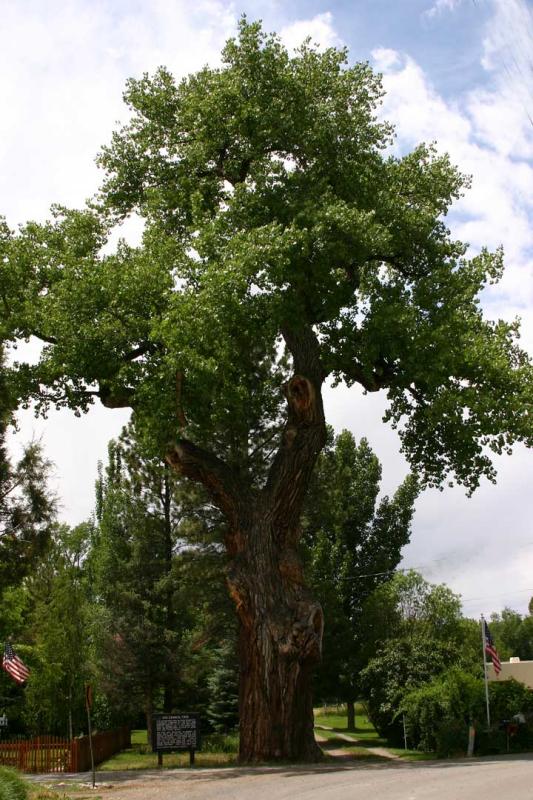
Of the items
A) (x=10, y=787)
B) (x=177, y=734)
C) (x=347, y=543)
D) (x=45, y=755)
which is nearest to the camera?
(x=10, y=787)

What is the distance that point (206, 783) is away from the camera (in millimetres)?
15430

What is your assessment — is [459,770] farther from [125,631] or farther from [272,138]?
[125,631]

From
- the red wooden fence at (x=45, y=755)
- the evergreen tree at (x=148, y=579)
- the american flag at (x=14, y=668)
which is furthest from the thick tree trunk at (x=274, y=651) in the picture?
the evergreen tree at (x=148, y=579)

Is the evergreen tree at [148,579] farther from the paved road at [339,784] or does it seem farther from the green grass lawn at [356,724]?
the paved road at [339,784]

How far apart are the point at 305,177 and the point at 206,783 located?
1370cm

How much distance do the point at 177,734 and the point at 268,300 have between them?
11447 mm

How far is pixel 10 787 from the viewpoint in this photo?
37.6 ft

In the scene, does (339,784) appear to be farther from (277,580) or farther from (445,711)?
(445,711)

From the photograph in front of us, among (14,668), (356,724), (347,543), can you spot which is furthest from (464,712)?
(356,724)

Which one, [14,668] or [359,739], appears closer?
[14,668]

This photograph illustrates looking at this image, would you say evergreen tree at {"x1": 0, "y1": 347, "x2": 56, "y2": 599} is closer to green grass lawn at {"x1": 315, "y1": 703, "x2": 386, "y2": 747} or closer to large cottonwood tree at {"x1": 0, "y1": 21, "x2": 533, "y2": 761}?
large cottonwood tree at {"x1": 0, "y1": 21, "x2": 533, "y2": 761}

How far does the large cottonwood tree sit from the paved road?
298cm

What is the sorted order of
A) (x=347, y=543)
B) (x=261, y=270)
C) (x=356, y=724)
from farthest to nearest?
(x=356, y=724)
(x=347, y=543)
(x=261, y=270)

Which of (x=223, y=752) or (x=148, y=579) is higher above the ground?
(x=148, y=579)
